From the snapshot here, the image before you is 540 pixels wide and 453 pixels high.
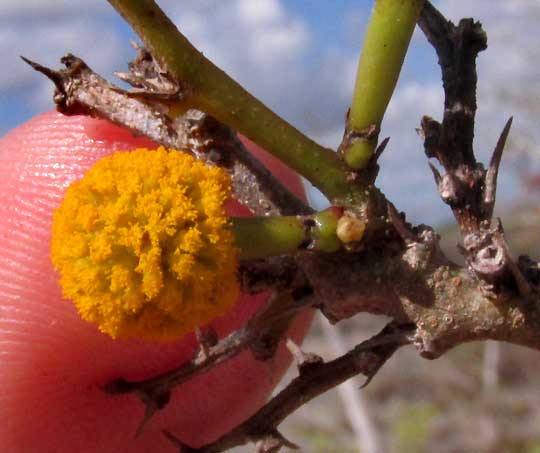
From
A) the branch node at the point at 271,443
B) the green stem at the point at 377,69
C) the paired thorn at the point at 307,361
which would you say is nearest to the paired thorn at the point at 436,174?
the green stem at the point at 377,69

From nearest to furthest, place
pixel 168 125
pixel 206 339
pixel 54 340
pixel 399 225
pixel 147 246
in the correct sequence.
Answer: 1. pixel 147 246
2. pixel 399 225
3. pixel 168 125
4. pixel 206 339
5. pixel 54 340

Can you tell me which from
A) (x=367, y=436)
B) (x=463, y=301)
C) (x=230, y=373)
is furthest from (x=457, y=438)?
(x=463, y=301)

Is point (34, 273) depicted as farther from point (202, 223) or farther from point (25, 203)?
point (202, 223)

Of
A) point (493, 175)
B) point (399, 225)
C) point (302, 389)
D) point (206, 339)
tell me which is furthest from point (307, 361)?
point (493, 175)

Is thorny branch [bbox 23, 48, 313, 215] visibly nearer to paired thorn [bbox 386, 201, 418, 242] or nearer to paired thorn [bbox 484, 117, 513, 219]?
paired thorn [bbox 386, 201, 418, 242]

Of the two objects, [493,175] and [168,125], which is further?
[168,125]

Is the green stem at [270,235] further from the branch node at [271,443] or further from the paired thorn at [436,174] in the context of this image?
the branch node at [271,443]

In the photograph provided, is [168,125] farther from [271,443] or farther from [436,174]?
[271,443]
